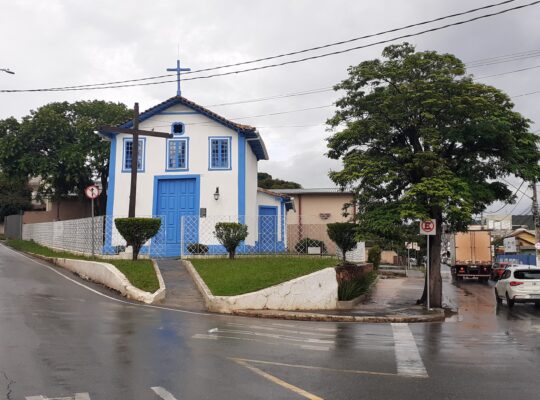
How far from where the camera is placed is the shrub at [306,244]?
19.8 m

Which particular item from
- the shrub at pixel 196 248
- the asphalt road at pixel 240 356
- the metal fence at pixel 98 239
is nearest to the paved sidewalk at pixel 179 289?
the asphalt road at pixel 240 356

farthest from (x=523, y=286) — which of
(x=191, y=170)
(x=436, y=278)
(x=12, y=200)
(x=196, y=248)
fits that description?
(x=12, y=200)

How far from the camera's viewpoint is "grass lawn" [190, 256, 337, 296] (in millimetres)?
15320

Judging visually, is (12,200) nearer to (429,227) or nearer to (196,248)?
(196,248)

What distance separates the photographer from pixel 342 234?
Result: 63.5 ft

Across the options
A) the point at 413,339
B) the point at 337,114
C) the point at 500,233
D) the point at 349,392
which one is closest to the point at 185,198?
the point at 337,114

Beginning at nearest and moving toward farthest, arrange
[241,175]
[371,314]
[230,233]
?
[371,314], [230,233], [241,175]

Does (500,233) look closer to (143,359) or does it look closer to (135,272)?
(135,272)

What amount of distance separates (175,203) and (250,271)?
878 cm

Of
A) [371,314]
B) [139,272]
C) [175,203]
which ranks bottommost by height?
[371,314]

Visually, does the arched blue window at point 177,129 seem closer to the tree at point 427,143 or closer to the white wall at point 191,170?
the white wall at point 191,170

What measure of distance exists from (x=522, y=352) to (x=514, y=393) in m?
3.47

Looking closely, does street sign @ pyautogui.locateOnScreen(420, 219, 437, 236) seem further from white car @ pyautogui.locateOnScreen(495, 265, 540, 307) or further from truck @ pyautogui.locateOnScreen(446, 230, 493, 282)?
truck @ pyautogui.locateOnScreen(446, 230, 493, 282)

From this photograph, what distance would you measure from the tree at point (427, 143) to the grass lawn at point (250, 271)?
95.2 inches
